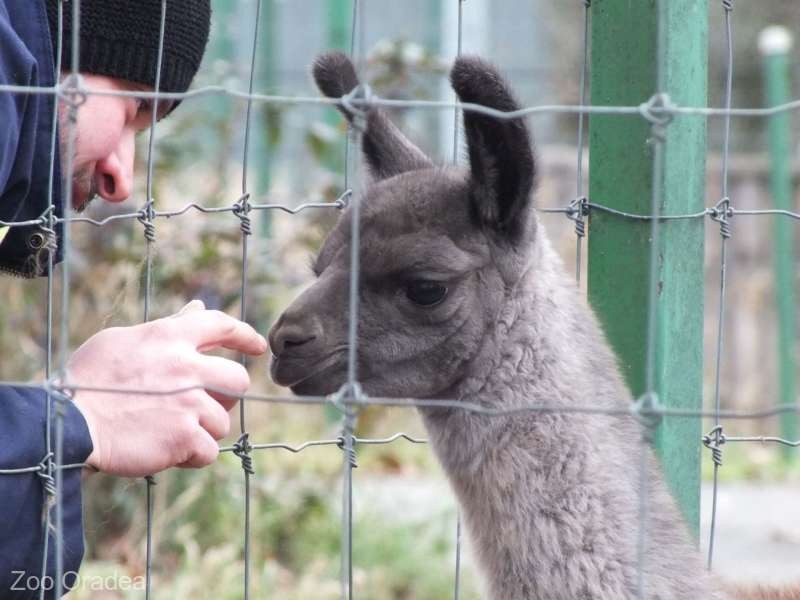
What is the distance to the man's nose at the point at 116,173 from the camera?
280 cm

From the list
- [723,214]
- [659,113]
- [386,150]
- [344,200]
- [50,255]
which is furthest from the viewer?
[386,150]

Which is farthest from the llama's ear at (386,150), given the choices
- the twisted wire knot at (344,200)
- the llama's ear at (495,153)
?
the llama's ear at (495,153)

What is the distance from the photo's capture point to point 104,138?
2.69 meters

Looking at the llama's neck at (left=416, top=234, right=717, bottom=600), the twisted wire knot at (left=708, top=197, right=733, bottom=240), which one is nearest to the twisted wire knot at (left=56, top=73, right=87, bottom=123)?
the llama's neck at (left=416, top=234, right=717, bottom=600)

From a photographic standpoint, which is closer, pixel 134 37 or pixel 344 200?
pixel 134 37

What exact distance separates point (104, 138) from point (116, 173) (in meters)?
0.15

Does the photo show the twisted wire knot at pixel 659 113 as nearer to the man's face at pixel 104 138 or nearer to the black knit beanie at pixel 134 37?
the man's face at pixel 104 138

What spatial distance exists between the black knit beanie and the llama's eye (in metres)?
0.69

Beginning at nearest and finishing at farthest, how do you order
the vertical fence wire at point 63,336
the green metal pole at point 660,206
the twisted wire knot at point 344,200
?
the vertical fence wire at point 63,336 < the green metal pole at point 660,206 < the twisted wire knot at point 344,200

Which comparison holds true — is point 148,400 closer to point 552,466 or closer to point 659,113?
point 552,466

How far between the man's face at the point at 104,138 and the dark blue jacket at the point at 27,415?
4.7 inches

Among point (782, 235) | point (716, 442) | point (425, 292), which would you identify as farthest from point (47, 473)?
point (782, 235)

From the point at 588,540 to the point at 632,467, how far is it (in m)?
0.21

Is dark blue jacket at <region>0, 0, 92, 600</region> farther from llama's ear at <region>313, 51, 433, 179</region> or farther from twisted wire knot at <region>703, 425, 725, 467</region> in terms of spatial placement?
twisted wire knot at <region>703, 425, 725, 467</region>
